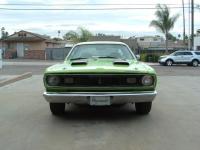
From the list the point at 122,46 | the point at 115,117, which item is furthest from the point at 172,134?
the point at 122,46

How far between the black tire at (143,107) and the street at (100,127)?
13 cm

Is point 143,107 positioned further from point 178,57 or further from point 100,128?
point 178,57

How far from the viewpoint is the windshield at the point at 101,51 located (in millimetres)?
10492

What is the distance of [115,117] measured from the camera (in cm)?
921

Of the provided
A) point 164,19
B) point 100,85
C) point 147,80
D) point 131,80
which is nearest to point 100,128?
point 100,85

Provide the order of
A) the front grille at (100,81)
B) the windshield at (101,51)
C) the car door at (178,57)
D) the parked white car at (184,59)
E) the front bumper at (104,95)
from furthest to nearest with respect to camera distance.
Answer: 1. the car door at (178,57)
2. the parked white car at (184,59)
3. the windshield at (101,51)
4. the front grille at (100,81)
5. the front bumper at (104,95)

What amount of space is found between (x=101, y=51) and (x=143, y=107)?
1963 mm

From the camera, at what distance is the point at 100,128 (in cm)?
807

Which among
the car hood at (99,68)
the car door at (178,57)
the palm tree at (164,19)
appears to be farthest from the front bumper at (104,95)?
the palm tree at (164,19)

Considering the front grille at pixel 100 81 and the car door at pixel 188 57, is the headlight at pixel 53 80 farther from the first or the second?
the car door at pixel 188 57

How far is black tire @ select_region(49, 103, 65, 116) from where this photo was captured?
923cm

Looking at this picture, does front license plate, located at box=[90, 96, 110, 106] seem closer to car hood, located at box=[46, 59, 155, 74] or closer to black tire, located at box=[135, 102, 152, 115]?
car hood, located at box=[46, 59, 155, 74]

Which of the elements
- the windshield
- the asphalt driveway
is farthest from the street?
the windshield

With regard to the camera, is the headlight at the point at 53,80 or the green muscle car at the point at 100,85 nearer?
the green muscle car at the point at 100,85
